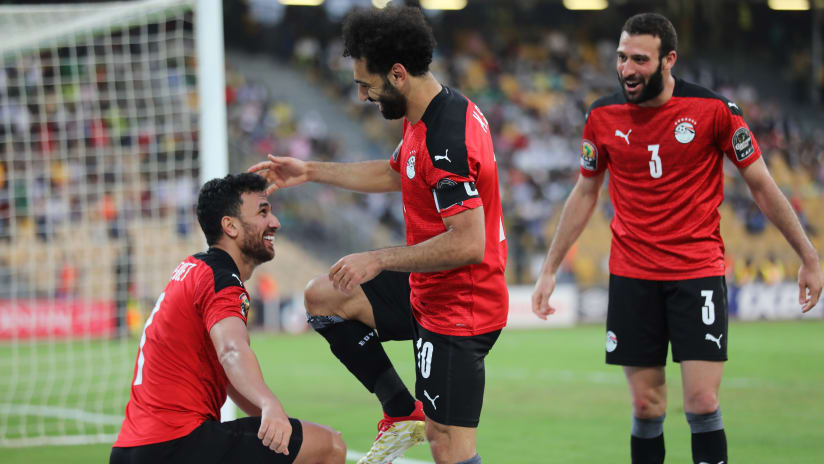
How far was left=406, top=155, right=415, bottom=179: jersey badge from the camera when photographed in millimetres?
4090

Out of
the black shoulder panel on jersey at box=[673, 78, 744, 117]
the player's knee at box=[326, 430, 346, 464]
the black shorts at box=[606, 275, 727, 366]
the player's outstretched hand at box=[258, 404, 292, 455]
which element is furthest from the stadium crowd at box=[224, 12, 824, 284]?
the player's outstretched hand at box=[258, 404, 292, 455]

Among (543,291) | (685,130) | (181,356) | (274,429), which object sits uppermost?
(685,130)

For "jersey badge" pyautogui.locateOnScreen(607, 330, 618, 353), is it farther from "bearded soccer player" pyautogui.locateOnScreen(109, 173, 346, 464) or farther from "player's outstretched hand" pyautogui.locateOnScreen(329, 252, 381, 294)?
"player's outstretched hand" pyautogui.locateOnScreen(329, 252, 381, 294)

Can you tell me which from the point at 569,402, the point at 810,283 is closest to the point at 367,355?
the point at 810,283

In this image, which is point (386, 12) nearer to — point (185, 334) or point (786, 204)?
point (185, 334)

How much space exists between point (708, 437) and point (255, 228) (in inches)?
99.2

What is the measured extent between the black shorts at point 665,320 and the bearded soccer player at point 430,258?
3.13 feet

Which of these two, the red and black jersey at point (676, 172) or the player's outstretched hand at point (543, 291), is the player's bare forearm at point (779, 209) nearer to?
the red and black jersey at point (676, 172)

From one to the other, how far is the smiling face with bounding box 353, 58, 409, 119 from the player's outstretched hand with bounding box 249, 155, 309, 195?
2.90 ft

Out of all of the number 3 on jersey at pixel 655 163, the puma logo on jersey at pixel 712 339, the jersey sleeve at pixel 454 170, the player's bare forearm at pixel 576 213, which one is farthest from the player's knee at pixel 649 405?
the jersey sleeve at pixel 454 170

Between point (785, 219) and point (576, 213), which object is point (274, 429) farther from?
point (785, 219)

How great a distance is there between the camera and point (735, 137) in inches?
182

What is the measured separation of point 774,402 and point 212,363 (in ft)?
21.8

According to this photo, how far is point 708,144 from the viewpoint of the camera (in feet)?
15.4
